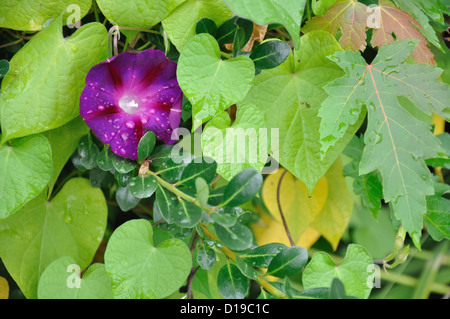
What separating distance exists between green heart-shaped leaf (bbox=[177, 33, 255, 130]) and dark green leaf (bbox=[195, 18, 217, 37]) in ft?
0.07

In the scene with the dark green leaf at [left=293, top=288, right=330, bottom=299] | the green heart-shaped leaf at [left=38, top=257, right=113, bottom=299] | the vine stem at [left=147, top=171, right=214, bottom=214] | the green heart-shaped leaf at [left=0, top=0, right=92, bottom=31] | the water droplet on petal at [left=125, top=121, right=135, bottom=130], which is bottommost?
the green heart-shaped leaf at [left=38, top=257, right=113, bottom=299]

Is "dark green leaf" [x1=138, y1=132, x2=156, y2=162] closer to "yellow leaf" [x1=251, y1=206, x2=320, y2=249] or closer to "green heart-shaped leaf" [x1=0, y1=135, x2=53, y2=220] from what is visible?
"green heart-shaped leaf" [x1=0, y1=135, x2=53, y2=220]

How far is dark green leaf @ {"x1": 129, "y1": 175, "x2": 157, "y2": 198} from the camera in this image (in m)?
0.50

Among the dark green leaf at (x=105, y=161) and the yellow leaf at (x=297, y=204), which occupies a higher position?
the dark green leaf at (x=105, y=161)

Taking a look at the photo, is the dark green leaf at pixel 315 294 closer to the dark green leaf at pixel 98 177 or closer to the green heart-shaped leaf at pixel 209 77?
the green heart-shaped leaf at pixel 209 77

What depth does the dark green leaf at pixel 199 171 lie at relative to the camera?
0.49 meters

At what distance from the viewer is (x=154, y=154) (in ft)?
1.84

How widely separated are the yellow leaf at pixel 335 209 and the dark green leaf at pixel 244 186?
457 millimetres

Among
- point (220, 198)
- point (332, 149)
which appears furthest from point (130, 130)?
point (332, 149)

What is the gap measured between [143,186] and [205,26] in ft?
0.70

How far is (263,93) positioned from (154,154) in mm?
171

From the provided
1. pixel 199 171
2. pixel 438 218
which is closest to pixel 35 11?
pixel 199 171

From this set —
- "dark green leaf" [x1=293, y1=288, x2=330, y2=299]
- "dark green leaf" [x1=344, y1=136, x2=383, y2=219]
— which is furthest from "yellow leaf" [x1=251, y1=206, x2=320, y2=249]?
"dark green leaf" [x1=293, y1=288, x2=330, y2=299]

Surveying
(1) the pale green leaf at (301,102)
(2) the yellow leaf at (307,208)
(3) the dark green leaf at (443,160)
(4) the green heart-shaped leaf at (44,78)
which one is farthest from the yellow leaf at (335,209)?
(4) the green heart-shaped leaf at (44,78)
